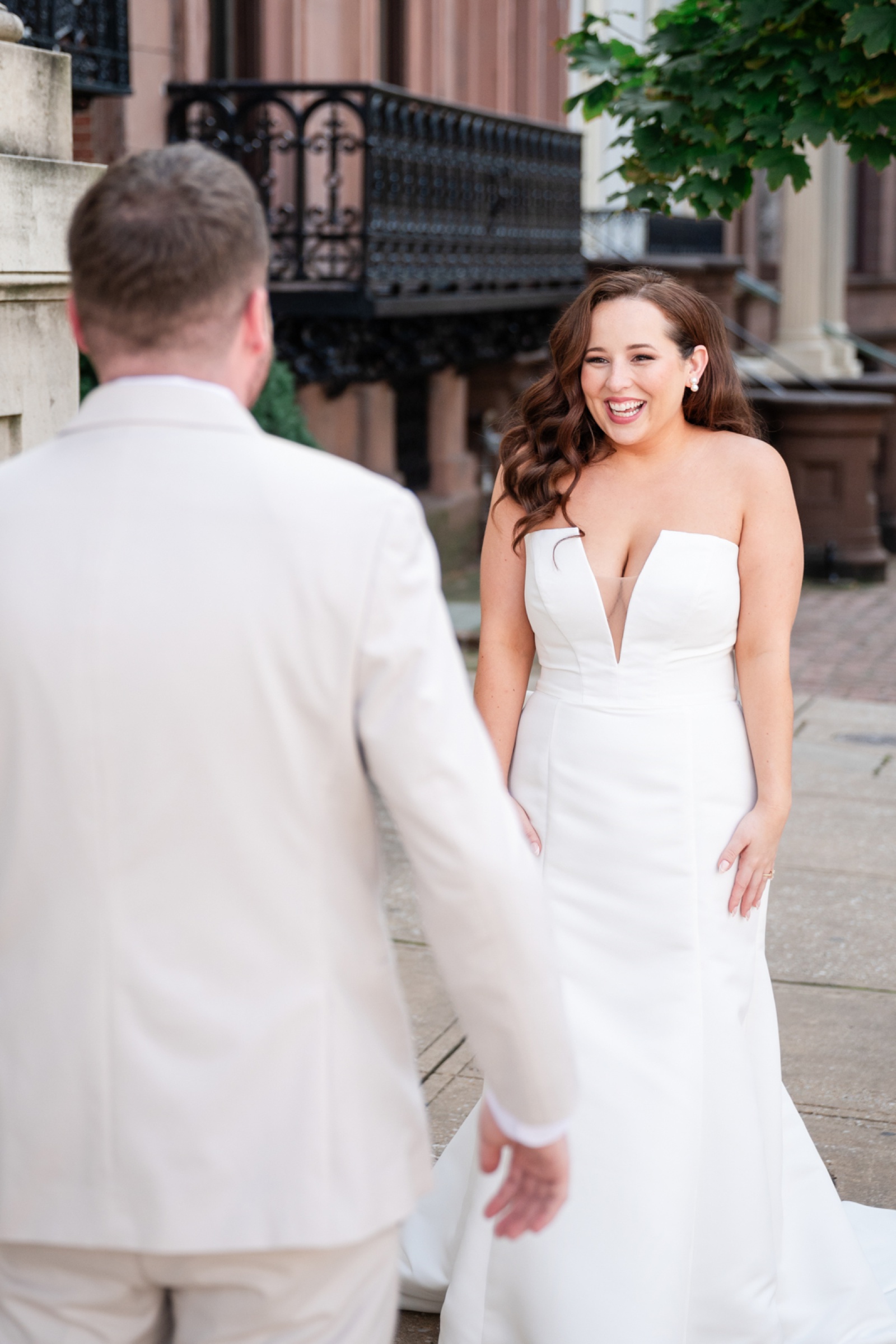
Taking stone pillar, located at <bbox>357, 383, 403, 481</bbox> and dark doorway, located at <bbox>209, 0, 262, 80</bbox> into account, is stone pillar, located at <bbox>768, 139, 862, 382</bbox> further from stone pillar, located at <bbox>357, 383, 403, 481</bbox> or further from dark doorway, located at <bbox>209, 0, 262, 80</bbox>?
dark doorway, located at <bbox>209, 0, 262, 80</bbox>

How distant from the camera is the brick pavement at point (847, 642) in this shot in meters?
10.9

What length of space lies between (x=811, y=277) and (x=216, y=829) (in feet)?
57.3

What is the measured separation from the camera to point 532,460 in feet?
10.7

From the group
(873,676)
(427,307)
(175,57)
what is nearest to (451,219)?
(427,307)

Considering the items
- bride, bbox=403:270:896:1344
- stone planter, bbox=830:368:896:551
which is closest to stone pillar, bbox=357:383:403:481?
stone planter, bbox=830:368:896:551

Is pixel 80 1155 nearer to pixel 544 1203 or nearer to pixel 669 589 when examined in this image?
pixel 544 1203

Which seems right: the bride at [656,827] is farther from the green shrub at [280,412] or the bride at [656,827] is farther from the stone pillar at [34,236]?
the green shrub at [280,412]

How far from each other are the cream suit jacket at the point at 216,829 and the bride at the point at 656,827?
1.40 metres

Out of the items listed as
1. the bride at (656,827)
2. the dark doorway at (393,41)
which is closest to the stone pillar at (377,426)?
the dark doorway at (393,41)

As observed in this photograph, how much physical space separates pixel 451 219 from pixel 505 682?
10305 millimetres

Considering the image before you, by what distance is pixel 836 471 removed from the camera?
51.3 ft

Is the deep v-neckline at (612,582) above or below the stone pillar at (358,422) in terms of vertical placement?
below

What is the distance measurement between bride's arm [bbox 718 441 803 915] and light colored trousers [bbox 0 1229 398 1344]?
1.52m

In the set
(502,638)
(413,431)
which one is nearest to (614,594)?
(502,638)
